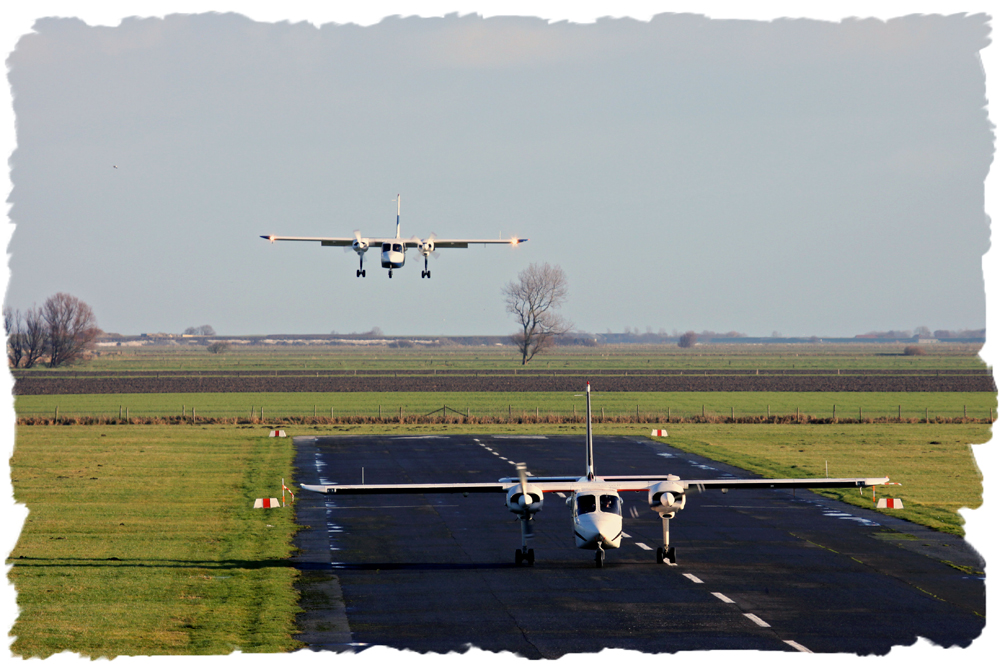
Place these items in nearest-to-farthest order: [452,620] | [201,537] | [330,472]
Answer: [452,620]
[201,537]
[330,472]

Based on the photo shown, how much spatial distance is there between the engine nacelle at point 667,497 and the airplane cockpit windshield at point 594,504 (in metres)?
1.35

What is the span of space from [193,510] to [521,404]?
6188 cm

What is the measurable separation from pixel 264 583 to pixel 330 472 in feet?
72.4

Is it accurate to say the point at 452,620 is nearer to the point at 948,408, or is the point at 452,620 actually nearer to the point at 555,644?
the point at 555,644

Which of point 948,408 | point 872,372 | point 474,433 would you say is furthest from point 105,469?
point 872,372

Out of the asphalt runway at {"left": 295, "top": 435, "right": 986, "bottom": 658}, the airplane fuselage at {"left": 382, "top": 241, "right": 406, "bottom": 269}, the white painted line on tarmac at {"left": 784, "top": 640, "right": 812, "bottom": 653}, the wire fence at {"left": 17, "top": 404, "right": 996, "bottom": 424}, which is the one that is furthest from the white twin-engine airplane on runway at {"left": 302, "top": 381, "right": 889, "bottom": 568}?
the wire fence at {"left": 17, "top": 404, "right": 996, "bottom": 424}

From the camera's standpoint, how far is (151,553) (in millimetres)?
30188

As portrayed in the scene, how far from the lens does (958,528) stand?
34250 mm

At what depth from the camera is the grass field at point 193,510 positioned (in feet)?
69.8

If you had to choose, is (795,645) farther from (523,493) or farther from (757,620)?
(523,493)

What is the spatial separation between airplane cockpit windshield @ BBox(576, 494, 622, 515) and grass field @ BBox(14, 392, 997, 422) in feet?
182

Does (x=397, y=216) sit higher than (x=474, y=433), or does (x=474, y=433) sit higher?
(x=397, y=216)

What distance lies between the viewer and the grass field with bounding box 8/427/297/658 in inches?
805

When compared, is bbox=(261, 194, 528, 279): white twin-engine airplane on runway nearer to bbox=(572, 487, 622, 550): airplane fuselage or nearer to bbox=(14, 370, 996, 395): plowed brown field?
bbox=(572, 487, 622, 550): airplane fuselage
